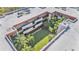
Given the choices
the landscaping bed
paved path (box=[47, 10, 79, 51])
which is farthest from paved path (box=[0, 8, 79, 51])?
the landscaping bed

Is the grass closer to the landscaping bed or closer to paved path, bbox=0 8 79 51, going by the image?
the landscaping bed

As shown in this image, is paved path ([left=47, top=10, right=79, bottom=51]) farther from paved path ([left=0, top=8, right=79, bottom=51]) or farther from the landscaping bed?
the landscaping bed

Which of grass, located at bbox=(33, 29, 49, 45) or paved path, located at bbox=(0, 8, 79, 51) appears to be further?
grass, located at bbox=(33, 29, 49, 45)

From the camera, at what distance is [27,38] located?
2.07 metres

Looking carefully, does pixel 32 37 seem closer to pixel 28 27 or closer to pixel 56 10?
pixel 28 27

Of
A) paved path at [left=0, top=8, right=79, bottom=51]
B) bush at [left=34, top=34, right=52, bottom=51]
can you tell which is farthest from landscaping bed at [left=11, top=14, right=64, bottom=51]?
paved path at [left=0, top=8, right=79, bottom=51]

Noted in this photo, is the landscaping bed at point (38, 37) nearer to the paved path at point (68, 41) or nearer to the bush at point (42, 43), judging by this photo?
the bush at point (42, 43)

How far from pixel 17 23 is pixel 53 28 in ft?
1.48

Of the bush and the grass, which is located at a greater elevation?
the grass

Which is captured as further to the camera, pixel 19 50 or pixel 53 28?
pixel 53 28

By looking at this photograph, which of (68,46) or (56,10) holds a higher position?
(56,10)

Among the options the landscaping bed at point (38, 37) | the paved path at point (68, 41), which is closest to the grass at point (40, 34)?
the landscaping bed at point (38, 37)

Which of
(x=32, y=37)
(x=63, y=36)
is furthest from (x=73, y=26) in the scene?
(x=32, y=37)
